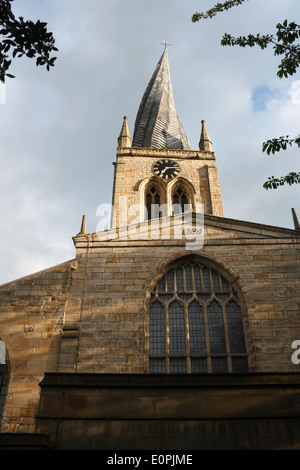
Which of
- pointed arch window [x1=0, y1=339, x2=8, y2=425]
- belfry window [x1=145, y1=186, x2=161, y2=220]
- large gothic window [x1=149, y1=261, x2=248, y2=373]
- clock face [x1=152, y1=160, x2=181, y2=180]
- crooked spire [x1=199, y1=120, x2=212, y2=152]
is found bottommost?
pointed arch window [x1=0, y1=339, x2=8, y2=425]

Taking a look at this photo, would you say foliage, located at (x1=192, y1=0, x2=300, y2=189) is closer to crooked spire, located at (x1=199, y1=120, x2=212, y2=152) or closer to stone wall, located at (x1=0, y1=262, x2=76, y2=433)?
stone wall, located at (x1=0, y1=262, x2=76, y2=433)

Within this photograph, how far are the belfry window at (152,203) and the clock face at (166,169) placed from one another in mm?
1050

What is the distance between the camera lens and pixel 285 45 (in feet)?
28.5

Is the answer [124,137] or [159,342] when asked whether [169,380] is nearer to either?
[159,342]

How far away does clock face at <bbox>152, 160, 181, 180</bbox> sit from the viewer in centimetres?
2828

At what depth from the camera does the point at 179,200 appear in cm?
2759

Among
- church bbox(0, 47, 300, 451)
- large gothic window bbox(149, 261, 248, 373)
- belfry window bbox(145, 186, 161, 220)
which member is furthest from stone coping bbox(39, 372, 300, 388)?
belfry window bbox(145, 186, 161, 220)

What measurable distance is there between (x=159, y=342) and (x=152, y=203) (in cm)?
→ 1631

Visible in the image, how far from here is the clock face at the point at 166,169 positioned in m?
28.3

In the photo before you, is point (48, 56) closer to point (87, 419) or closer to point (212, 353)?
point (87, 419)

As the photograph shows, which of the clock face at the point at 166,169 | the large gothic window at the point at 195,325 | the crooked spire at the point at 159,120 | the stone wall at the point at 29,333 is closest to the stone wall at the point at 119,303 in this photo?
the stone wall at the point at 29,333

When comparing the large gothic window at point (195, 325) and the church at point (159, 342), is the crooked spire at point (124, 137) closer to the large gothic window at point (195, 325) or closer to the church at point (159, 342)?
the church at point (159, 342)

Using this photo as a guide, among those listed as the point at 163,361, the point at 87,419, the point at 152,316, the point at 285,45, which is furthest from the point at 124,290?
the point at 285,45

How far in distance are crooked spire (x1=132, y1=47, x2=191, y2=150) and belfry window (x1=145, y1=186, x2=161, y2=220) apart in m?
6.56
